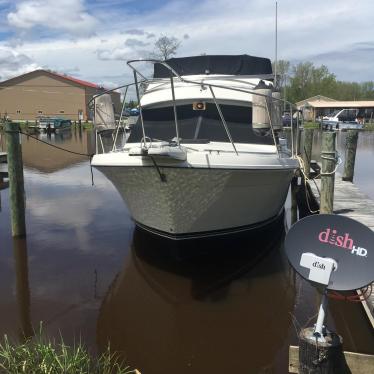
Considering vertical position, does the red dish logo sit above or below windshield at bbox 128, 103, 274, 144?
below

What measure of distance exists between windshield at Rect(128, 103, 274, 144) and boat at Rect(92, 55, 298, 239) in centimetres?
2

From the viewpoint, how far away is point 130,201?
7.10 meters

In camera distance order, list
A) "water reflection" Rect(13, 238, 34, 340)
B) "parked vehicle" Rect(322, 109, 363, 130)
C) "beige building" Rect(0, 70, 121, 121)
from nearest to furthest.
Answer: "water reflection" Rect(13, 238, 34, 340) < "parked vehicle" Rect(322, 109, 363, 130) < "beige building" Rect(0, 70, 121, 121)

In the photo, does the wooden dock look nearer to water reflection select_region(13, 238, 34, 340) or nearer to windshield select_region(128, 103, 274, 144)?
windshield select_region(128, 103, 274, 144)

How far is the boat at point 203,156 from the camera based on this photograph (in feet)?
19.3

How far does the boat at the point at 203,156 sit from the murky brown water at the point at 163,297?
501 millimetres

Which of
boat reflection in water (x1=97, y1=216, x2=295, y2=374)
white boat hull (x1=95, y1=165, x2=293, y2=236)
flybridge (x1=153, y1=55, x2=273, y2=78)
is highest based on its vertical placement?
flybridge (x1=153, y1=55, x2=273, y2=78)

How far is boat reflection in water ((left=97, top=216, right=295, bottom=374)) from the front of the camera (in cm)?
471

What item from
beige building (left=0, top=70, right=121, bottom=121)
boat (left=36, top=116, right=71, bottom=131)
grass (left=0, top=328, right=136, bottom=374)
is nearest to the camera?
grass (left=0, top=328, right=136, bottom=374)

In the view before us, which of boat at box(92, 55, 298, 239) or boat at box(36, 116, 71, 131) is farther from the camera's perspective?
boat at box(36, 116, 71, 131)

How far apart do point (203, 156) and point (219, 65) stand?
118 inches

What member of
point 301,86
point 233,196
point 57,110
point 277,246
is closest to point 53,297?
point 233,196

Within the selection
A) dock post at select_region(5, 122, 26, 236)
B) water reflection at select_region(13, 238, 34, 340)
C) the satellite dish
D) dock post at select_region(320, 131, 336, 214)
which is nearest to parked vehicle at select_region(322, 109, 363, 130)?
dock post at select_region(320, 131, 336, 214)

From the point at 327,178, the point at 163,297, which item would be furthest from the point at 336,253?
the point at 327,178
